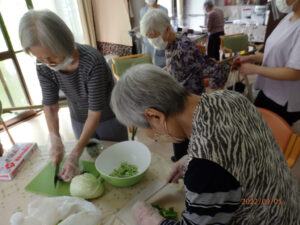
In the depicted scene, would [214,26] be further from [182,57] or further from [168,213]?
[168,213]

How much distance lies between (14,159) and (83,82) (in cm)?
57

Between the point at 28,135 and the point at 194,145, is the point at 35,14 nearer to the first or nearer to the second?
the point at 194,145

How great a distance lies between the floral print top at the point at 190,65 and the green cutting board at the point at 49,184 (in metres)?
0.94

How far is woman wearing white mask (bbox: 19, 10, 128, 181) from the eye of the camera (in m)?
0.91

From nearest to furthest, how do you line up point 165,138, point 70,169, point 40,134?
point 165,138 < point 70,169 < point 40,134

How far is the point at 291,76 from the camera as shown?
1236 mm

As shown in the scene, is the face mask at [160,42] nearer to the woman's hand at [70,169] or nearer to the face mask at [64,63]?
the face mask at [64,63]

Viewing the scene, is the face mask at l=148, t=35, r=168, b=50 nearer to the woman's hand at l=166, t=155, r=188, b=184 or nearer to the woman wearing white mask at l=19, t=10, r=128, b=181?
the woman wearing white mask at l=19, t=10, r=128, b=181

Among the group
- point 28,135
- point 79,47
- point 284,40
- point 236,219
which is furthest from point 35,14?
point 28,135

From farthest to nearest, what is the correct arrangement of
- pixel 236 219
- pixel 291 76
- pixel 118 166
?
pixel 291 76, pixel 118 166, pixel 236 219

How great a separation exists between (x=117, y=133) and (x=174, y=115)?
2.84ft

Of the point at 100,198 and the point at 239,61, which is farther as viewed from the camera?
the point at 239,61

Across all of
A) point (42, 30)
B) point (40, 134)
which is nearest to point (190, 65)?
point (42, 30)

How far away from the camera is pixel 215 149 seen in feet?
1.79
